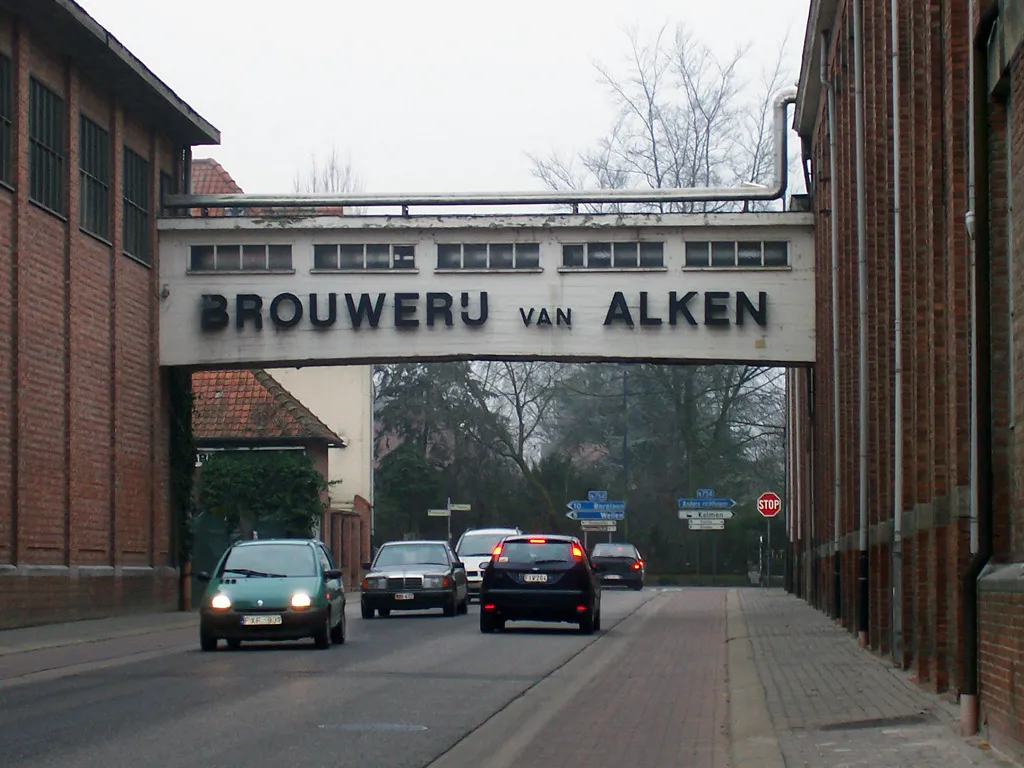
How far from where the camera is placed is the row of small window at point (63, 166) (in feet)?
88.2

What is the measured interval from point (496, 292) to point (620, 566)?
68.9 feet

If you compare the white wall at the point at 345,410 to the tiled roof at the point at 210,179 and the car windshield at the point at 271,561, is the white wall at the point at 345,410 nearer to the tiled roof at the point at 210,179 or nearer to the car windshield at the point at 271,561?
the tiled roof at the point at 210,179

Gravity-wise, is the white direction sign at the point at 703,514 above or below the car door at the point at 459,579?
above

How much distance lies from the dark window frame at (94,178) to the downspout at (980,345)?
2178 centimetres

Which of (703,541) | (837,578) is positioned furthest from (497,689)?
(703,541)

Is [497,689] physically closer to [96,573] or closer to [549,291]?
[96,573]

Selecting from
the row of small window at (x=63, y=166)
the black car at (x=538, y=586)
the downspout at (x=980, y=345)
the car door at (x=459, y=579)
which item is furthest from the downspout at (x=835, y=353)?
the downspout at (x=980, y=345)

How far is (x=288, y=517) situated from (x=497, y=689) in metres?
30.3

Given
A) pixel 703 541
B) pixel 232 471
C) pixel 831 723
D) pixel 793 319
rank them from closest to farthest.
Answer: pixel 831 723 < pixel 793 319 < pixel 232 471 < pixel 703 541

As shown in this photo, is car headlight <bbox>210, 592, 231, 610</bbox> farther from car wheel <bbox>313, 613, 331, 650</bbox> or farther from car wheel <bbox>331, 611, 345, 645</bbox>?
car wheel <bbox>331, 611, 345, 645</bbox>

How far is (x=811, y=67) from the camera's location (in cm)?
3203

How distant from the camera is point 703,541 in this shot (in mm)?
70500

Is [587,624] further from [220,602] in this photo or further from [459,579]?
[459,579]

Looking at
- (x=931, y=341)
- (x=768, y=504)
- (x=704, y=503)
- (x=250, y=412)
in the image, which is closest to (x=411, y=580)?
(x=250, y=412)
